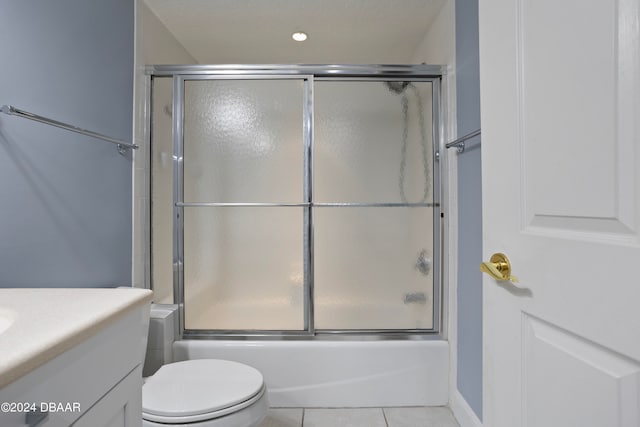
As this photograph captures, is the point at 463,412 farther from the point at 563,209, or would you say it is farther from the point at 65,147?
the point at 65,147

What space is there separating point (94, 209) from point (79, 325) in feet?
3.42

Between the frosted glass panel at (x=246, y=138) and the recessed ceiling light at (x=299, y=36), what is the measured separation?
0.54 meters

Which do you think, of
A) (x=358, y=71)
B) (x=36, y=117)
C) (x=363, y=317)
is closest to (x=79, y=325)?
(x=36, y=117)

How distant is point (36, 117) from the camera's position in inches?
41.8

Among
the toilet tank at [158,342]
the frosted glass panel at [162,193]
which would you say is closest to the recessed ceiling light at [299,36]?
the frosted glass panel at [162,193]

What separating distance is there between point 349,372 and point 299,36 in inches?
83.8

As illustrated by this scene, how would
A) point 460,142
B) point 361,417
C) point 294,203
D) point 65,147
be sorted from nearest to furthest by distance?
1. point 65,147
2. point 460,142
3. point 361,417
4. point 294,203

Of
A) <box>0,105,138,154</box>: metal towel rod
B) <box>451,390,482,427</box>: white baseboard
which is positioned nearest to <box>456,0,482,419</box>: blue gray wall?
<box>451,390,482,427</box>: white baseboard

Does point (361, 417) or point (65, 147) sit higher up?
point (65, 147)

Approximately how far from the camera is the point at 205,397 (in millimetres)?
1150

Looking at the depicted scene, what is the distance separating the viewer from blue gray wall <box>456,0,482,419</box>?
150 cm

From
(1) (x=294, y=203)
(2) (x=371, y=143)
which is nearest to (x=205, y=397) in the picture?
(1) (x=294, y=203)

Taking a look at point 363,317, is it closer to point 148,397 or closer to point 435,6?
point 148,397

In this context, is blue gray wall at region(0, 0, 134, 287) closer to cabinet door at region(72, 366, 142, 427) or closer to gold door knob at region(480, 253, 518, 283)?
cabinet door at region(72, 366, 142, 427)
